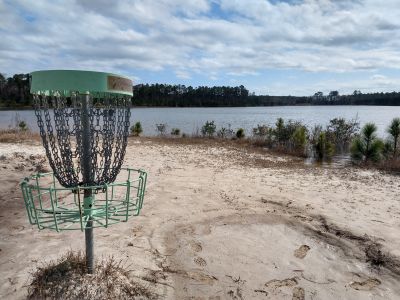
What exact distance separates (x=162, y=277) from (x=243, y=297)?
90cm

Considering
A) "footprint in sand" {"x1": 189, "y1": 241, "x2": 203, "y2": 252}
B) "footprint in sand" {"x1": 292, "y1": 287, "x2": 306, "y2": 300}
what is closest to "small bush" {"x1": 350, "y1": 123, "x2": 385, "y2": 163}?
"footprint in sand" {"x1": 189, "y1": 241, "x2": 203, "y2": 252}

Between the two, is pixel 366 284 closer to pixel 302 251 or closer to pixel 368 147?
pixel 302 251

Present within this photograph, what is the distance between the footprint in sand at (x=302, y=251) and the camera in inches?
194

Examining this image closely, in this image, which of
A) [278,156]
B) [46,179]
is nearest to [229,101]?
[278,156]

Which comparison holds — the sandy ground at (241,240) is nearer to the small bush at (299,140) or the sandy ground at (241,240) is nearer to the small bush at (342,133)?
the small bush at (299,140)

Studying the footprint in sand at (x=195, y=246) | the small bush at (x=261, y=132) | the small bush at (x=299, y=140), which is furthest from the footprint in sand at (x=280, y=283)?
the small bush at (x=261, y=132)

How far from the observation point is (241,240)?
209 inches

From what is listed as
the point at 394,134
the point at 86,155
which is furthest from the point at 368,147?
the point at 86,155

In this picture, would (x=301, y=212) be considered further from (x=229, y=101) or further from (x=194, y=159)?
(x=229, y=101)

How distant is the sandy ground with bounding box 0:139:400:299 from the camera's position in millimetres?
4148

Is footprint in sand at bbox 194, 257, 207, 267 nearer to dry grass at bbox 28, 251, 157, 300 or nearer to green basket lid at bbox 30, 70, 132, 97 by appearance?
dry grass at bbox 28, 251, 157, 300

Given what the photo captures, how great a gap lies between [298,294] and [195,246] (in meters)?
1.52

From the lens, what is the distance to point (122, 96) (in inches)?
120

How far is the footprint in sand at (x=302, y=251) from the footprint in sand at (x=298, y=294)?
2.52 feet
